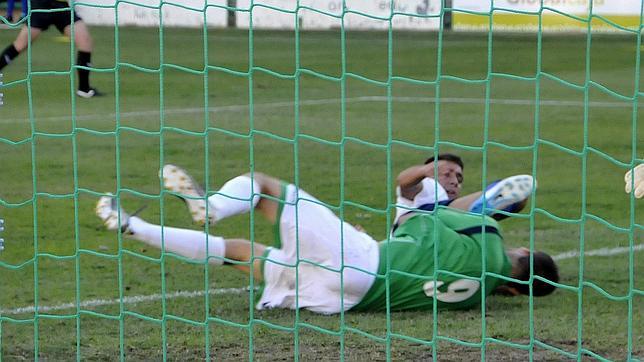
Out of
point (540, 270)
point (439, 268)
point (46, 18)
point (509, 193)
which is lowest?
point (46, 18)

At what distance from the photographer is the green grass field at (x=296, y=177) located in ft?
16.7

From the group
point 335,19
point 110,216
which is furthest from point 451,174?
point 335,19

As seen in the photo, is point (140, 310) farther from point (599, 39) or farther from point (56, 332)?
point (599, 39)

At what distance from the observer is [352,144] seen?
455 inches

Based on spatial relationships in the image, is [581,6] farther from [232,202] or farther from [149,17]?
[232,202]

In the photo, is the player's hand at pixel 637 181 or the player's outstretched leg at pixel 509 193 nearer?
the player's hand at pixel 637 181

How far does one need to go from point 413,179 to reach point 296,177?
204 centimetres

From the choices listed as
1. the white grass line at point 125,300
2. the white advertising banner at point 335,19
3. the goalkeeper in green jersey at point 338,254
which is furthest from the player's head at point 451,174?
the white advertising banner at point 335,19

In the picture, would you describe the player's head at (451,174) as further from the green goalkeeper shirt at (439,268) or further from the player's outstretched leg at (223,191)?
the player's outstretched leg at (223,191)

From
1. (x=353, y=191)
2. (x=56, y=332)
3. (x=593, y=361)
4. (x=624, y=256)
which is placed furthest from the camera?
(x=353, y=191)

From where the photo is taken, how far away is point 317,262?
5969mm

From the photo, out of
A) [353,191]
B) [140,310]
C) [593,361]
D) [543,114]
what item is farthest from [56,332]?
[543,114]

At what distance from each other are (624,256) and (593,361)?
2.23m

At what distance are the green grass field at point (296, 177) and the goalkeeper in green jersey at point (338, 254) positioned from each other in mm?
105
